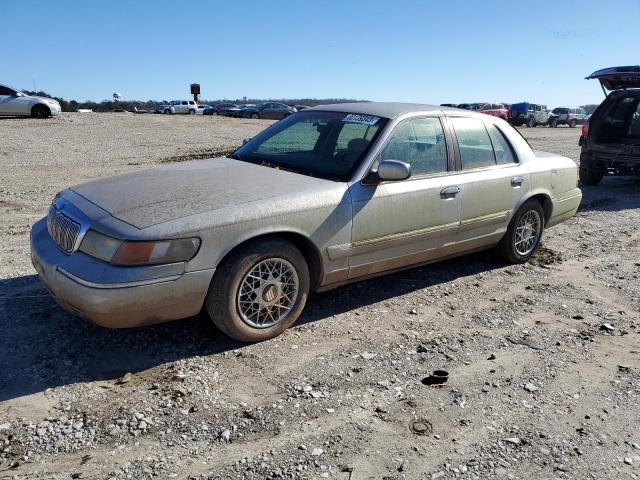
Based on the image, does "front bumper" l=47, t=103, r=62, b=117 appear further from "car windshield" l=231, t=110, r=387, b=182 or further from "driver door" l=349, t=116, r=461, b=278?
"driver door" l=349, t=116, r=461, b=278

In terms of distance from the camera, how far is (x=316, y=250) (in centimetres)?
390

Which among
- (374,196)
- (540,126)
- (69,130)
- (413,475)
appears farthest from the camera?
(540,126)

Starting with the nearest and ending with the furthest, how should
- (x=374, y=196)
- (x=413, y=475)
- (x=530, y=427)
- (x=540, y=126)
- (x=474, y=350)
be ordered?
1. (x=413, y=475)
2. (x=530, y=427)
3. (x=474, y=350)
4. (x=374, y=196)
5. (x=540, y=126)

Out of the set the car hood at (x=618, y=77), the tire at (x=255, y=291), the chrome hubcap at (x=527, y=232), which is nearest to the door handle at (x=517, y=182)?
the chrome hubcap at (x=527, y=232)

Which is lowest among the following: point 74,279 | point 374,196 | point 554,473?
point 554,473

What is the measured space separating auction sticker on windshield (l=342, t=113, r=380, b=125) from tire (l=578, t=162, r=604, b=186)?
24.0ft

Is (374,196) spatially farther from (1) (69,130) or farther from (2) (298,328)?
(1) (69,130)

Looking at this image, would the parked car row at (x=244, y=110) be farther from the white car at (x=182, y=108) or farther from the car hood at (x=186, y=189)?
the car hood at (x=186, y=189)

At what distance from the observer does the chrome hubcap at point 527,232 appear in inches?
220

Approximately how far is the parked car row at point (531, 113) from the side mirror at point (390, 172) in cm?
3780

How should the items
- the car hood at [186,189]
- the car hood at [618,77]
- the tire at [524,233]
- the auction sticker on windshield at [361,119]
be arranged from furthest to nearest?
the car hood at [618,77]
the tire at [524,233]
the auction sticker on windshield at [361,119]
the car hood at [186,189]

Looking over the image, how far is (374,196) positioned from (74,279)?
2.14 metres

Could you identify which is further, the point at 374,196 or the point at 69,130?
the point at 69,130

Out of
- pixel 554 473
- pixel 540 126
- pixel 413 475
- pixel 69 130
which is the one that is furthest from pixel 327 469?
pixel 540 126
